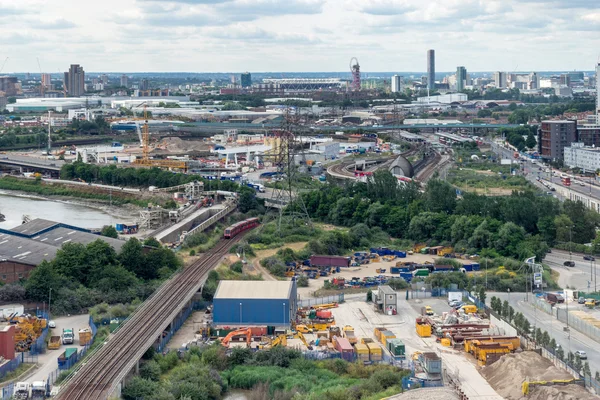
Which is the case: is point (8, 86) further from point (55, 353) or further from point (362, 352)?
point (362, 352)

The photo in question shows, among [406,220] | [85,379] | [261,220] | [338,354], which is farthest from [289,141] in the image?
[85,379]

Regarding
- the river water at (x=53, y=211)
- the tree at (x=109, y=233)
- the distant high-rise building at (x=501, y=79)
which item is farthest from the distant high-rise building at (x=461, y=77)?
the tree at (x=109, y=233)

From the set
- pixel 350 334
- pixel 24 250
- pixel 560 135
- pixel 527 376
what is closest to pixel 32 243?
pixel 24 250

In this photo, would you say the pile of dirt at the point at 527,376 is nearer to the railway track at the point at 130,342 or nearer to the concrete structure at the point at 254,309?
the concrete structure at the point at 254,309

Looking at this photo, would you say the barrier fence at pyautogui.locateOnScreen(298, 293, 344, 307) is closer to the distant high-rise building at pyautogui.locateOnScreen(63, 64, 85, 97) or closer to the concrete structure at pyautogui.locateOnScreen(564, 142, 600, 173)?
the concrete structure at pyautogui.locateOnScreen(564, 142, 600, 173)

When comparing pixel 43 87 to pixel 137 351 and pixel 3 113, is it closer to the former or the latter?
pixel 3 113

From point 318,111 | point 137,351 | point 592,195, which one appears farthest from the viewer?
point 318,111
